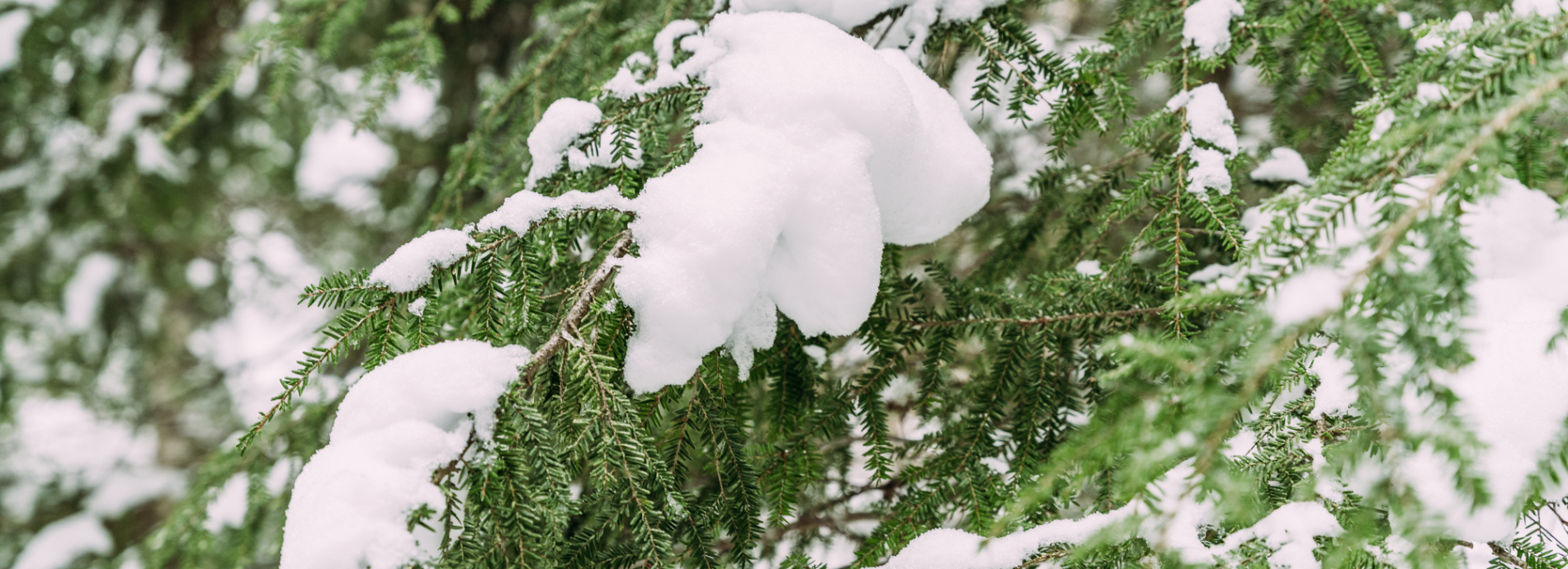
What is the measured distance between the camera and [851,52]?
1.23 meters

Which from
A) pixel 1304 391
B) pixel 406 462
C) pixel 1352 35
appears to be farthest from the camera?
pixel 1352 35

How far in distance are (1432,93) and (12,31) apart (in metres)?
5.00

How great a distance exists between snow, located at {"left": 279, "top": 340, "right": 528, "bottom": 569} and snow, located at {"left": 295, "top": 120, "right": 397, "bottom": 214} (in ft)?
11.6

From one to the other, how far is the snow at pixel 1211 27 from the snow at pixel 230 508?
273 cm

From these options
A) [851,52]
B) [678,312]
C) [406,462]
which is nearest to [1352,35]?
[851,52]

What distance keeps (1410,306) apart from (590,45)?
172cm

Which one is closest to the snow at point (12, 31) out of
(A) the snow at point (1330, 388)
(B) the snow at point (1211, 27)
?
(B) the snow at point (1211, 27)

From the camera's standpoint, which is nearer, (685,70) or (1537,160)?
(1537,160)

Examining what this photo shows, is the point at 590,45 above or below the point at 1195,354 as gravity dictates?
above

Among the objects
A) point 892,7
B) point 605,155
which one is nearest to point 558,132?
point 605,155

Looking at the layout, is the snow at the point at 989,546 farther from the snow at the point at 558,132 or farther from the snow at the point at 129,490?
the snow at the point at 129,490

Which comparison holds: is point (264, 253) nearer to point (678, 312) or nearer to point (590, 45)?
point (590, 45)

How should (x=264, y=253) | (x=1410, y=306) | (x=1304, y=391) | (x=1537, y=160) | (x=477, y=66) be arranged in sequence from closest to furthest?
(x=1410, y=306) → (x=1537, y=160) → (x=1304, y=391) → (x=477, y=66) → (x=264, y=253)

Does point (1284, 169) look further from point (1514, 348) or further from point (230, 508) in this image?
point (230, 508)
